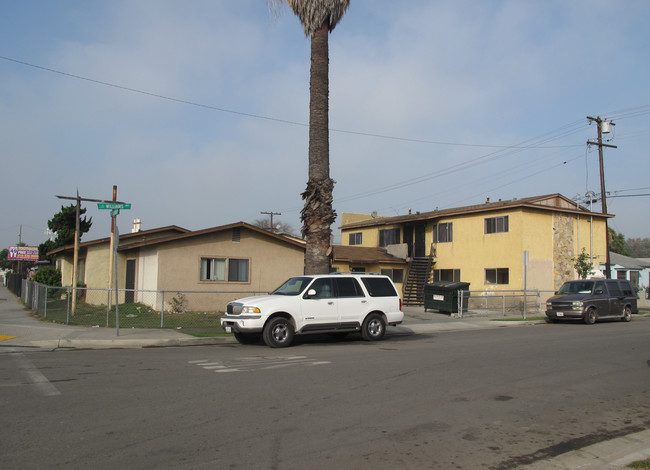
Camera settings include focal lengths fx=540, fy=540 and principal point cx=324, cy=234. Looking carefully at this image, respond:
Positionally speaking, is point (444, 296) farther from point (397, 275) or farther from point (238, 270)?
point (397, 275)

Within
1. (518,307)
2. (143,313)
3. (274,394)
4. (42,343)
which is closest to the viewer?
(274,394)

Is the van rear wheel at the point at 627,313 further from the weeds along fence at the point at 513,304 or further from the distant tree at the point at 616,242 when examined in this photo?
the distant tree at the point at 616,242

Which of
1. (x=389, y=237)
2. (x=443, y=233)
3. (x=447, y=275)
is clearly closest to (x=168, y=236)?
(x=443, y=233)

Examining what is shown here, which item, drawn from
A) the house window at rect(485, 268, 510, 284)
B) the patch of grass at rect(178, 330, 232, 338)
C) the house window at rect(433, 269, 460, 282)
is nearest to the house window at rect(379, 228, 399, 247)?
the house window at rect(433, 269, 460, 282)

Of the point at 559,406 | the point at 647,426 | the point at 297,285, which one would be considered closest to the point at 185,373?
the point at 297,285

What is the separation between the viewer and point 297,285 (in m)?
13.9

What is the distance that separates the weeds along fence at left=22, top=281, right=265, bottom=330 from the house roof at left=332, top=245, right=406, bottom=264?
1030 cm

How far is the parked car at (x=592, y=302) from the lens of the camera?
68.3ft

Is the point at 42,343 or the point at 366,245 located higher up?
the point at 366,245

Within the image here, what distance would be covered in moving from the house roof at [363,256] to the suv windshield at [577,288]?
1240 cm

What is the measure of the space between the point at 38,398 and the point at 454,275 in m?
28.0

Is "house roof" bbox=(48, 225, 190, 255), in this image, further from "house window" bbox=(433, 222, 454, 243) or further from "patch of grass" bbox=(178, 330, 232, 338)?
"house window" bbox=(433, 222, 454, 243)

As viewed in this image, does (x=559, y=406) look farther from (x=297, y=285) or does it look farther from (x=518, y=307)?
(x=518, y=307)

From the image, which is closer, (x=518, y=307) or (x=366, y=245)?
(x=518, y=307)
